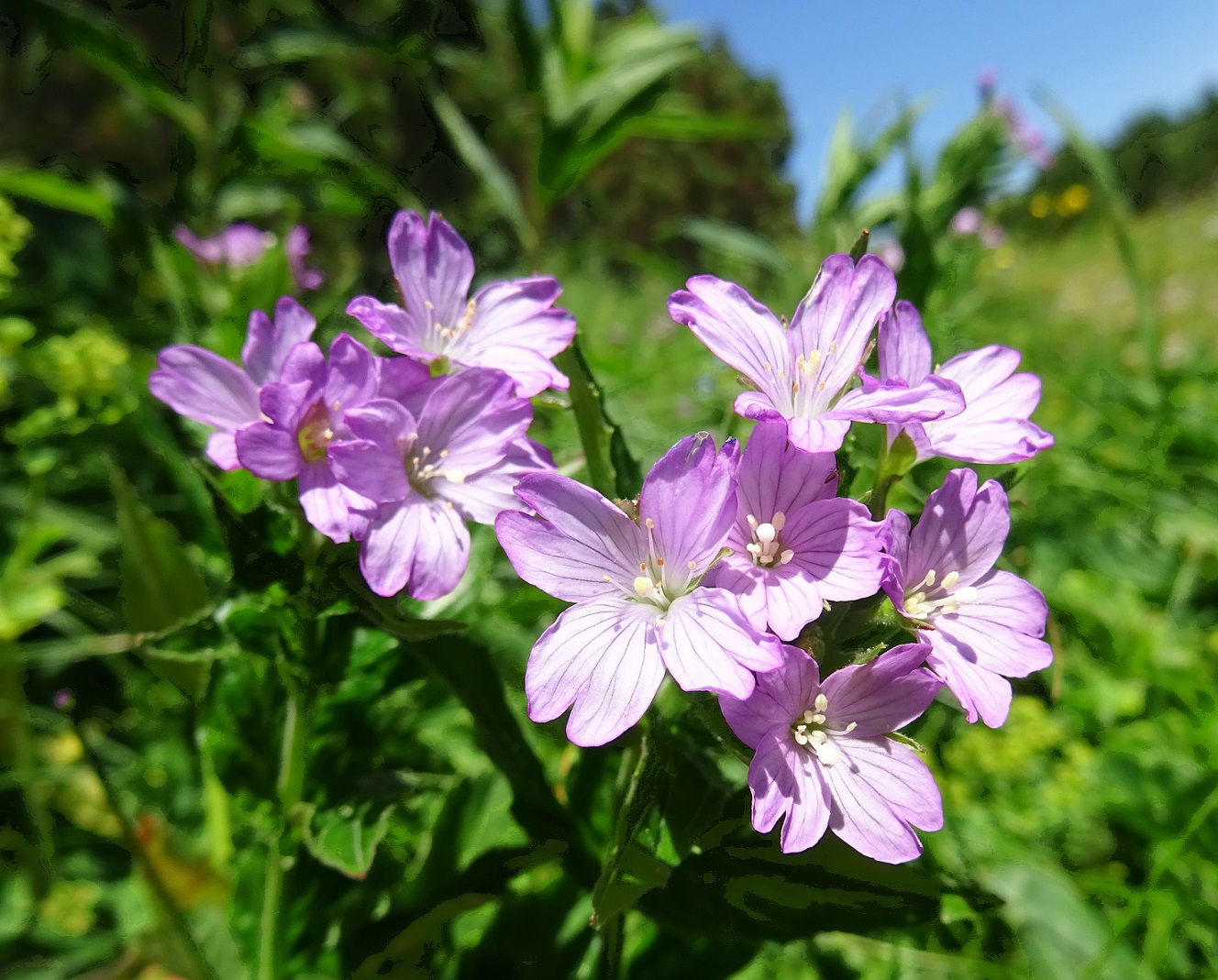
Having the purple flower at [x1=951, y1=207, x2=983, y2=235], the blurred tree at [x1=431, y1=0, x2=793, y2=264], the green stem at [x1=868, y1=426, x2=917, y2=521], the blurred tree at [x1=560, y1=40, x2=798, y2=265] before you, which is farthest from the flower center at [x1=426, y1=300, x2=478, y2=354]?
the blurred tree at [x1=560, y1=40, x2=798, y2=265]

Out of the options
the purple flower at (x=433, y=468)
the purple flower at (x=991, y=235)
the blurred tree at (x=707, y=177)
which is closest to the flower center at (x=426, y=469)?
the purple flower at (x=433, y=468)

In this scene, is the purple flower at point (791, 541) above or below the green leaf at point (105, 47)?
above

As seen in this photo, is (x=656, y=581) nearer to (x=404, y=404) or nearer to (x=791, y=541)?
(x=791, y=541)

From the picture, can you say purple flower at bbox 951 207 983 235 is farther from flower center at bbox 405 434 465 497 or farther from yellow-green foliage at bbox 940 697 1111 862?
flower center at bbox 405 434 465 497

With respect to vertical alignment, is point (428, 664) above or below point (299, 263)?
above

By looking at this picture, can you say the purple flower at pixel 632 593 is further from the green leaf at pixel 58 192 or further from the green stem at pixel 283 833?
the green leaf at pixel 58 192

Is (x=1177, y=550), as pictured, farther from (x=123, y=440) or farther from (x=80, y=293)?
(x=80, y=293)

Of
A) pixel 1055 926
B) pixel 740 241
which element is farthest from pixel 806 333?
pixel 740 241
